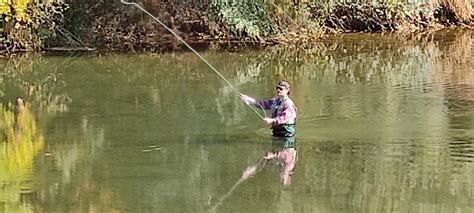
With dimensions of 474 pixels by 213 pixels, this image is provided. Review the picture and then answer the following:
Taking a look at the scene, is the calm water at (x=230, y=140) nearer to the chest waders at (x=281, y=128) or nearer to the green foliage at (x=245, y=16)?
the chest waders at (x=281, y=128)

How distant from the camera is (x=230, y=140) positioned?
398 inches

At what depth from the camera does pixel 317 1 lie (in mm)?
20547

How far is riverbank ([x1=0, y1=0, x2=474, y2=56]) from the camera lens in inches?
762

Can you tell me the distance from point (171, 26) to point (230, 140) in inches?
435

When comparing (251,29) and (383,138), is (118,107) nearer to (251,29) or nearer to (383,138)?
(383,138)

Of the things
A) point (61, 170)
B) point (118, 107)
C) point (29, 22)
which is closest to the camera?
point (61, 170)

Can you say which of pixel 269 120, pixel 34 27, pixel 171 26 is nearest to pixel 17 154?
pixel 269 120

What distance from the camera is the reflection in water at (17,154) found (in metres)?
8.05

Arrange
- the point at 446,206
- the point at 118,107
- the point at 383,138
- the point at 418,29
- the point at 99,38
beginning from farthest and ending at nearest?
the point at 418,29 < the point at 99,38 < the point at 118,107 < the point at 383,138 < the point at 446,206

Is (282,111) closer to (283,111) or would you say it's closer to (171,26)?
(283,111)

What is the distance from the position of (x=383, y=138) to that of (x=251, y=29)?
10.1 meters

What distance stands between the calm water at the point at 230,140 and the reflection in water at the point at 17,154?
2 cm

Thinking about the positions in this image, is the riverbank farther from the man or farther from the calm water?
the man

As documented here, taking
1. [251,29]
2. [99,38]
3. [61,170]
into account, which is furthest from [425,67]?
[61,170]
